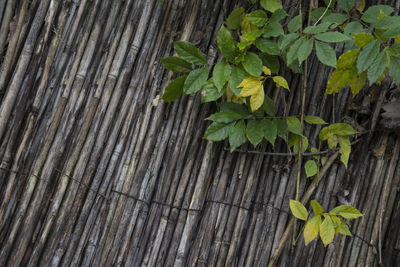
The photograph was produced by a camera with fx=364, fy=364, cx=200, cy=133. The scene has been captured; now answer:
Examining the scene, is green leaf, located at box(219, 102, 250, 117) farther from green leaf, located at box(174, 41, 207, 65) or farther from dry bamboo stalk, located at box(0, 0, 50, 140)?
dry bamboo stalk, located at box(0, 0, 50, 140)

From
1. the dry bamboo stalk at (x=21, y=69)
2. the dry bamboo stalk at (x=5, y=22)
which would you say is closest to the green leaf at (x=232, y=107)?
the dry bamboo stalk at (x=21, y=69)

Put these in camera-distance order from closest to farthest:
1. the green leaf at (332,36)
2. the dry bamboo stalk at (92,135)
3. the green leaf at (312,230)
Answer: the green leaf at (332,36) → the green leaf at (312,230) → the dry bamboo stalk at (92,135)

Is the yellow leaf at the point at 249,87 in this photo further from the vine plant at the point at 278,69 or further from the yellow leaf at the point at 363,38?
the yellow leaf at the point at 363,38

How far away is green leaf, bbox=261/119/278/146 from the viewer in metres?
1.36

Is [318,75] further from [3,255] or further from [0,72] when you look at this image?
[3,255]

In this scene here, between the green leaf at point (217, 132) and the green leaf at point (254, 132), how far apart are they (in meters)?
0.07

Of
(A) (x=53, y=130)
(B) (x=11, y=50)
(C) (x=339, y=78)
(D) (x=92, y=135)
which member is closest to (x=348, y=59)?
(C) (x=339, y=78)

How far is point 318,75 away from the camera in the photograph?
59.7 inches

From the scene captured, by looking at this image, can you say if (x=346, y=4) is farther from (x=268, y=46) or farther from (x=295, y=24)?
(x=268, y=46)

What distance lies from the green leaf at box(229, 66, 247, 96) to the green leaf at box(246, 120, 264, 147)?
152 millimetres

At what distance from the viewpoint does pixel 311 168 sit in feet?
4.68

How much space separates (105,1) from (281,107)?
0.84 m

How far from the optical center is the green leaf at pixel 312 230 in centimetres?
129

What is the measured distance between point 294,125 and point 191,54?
48 cm
